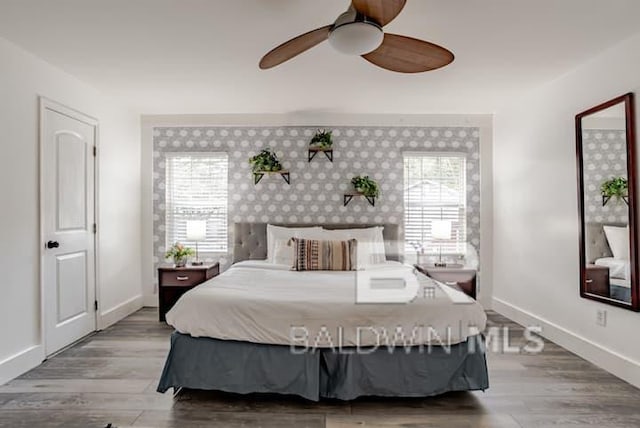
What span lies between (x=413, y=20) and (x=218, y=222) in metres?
3.48

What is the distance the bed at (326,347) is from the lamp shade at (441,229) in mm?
1973

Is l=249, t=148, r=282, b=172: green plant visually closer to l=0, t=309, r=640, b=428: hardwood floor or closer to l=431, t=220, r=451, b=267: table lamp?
l=431, t=220, r=451, b=267: table lamp

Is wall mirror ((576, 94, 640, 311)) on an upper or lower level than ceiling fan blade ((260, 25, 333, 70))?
lower

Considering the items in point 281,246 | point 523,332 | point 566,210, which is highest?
point 566,210

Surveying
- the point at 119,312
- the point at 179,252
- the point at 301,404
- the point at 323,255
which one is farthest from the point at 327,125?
the point at 301,404

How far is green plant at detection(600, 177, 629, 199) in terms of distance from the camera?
9.96 ft

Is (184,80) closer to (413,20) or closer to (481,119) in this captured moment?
(413,20)

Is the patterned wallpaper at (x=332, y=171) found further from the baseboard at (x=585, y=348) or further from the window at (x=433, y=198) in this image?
the baseboard at (x=585, y=348)

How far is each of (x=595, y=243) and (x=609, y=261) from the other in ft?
0.61

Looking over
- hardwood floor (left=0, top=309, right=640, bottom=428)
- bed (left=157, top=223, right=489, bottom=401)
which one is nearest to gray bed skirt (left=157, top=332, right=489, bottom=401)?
bed (left=157, top=223, right=489, bottom=401)

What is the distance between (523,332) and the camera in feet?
13.9

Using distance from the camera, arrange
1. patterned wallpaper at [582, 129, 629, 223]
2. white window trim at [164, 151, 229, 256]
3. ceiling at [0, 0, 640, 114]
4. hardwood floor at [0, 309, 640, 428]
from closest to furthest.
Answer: hardwood floor at [0, 309, 640, 428], ceiling at [0, 0, 640, 114], patterned wallpaper at [582, 129, 629, 223], white window trim at [164, 151, 229, 256]

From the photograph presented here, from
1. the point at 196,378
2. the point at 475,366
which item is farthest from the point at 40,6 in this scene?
the point at 475,366

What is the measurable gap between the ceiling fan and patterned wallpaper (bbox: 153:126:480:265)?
2.47 m
